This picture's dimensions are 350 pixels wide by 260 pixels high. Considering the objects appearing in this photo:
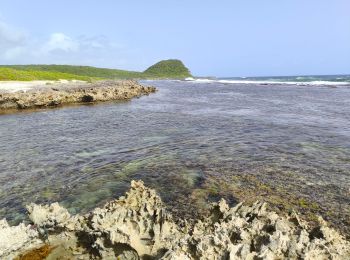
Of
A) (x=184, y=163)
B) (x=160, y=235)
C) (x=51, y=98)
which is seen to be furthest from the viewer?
(x=51, y=98)

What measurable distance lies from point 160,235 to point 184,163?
937 centimetres

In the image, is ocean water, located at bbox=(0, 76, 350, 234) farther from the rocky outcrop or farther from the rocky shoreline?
the rocky shoreline

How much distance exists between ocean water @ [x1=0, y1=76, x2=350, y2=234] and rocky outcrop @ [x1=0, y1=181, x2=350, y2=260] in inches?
116

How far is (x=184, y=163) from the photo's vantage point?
55.2 feet

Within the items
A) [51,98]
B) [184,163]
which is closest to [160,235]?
[184,163]

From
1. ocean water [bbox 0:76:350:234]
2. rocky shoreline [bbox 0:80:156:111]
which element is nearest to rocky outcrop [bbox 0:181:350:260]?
ocean water [bbox 0:76:350:234]

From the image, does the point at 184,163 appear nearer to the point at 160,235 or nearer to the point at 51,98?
the point at 160,235

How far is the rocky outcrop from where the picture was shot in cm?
620

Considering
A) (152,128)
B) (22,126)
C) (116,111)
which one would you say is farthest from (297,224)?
(116,111)

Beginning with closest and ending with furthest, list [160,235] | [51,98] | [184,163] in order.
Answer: [160,235], [184,163], [51,98]

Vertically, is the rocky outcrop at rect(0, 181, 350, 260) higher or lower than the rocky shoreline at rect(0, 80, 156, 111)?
higher

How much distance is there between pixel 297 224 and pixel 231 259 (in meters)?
2.74

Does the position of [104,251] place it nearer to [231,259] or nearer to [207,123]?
[231,259]

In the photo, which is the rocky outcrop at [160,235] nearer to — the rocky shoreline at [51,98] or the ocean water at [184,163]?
the ocean water at [184,163]
